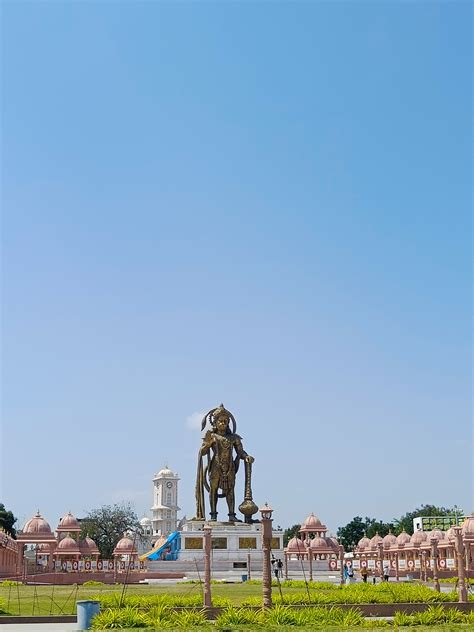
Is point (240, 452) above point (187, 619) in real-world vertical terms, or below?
above

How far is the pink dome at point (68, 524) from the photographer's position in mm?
57906

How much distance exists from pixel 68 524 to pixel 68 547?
189 inches

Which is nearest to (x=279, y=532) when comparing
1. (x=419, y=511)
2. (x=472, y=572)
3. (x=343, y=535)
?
(x=472, y=572)

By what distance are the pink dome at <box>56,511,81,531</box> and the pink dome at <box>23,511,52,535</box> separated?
5087 mm

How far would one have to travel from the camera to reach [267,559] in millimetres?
19328

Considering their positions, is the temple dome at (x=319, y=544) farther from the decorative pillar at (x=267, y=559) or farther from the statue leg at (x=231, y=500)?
the decorative pillar at (x=267, y=559)

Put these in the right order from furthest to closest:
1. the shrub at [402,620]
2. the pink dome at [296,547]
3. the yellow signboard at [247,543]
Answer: the pink dome at [296,547] < the yellow signboard at [247,543] < the shrub at [402,620]

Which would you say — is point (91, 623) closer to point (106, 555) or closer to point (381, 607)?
point (381, 607)

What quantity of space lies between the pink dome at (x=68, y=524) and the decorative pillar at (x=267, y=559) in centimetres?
4125

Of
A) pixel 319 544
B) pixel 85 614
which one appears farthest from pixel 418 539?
pixel 85 614

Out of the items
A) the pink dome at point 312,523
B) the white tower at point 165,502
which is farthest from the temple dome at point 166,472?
the pink dome at point 312,523

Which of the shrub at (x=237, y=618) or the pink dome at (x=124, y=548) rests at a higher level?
the shrub at (x=237, y=618)

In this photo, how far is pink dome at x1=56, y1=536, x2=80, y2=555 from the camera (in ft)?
176

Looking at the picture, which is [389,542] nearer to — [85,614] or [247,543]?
[247,543]
